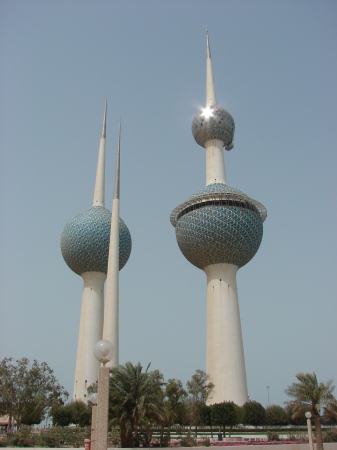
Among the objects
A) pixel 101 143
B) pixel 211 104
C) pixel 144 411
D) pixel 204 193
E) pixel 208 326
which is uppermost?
pixel 211 104

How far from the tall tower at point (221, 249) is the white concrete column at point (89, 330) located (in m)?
11.8

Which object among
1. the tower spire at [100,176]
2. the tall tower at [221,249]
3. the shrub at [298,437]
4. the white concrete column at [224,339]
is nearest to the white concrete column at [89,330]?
the tower spire at [100,176]

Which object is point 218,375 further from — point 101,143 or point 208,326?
point 101,143

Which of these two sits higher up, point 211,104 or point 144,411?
point 211,104

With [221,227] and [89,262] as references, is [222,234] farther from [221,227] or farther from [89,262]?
[89,262]

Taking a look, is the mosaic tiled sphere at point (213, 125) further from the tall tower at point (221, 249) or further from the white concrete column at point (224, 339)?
the white concrete column at point (224, 339)

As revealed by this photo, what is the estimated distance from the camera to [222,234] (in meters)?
54.0

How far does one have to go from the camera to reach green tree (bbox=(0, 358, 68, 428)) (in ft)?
136

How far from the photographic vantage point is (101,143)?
206 ft

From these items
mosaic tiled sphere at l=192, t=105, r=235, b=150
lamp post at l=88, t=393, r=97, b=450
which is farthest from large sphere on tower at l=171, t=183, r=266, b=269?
lamp post at l=88, t=393, r=97, b=450

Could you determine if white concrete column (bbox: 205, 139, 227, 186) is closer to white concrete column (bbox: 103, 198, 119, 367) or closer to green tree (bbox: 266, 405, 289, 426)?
white concrete column (bbox: 103, 198, 119, 367)

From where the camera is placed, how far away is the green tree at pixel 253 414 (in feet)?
147

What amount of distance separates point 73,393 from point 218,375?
1766cm

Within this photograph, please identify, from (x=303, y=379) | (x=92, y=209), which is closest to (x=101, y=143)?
(x=92, y=209)
